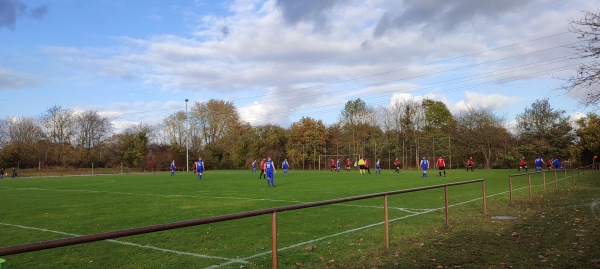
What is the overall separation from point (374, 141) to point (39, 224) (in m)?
58.8

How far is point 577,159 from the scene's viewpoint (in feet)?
191

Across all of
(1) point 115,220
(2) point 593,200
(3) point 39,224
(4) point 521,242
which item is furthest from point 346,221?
(2) point 593,200

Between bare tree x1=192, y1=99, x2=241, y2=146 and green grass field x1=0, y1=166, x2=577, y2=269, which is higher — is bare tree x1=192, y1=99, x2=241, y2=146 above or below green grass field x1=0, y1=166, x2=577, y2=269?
above

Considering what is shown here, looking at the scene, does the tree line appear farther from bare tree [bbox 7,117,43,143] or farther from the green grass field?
the green grass field

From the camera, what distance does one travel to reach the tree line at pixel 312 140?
59000 mm

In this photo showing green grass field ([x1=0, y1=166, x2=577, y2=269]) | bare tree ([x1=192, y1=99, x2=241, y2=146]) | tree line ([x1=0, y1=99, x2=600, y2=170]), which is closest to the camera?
green grass field ([x1=0, y1=166, x2=577, y2=269])

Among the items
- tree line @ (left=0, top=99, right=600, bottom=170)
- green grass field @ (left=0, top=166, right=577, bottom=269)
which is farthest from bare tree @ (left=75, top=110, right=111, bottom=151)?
green grass field @ (left=0, top=166, right=577, bottom=269)

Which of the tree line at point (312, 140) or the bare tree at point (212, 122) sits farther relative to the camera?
the bare tree at point (212, 122)

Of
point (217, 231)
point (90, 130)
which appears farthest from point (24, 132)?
point (217, 231)

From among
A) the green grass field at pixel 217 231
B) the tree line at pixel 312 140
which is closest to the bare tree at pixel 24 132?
the tree line at pixel 312 140

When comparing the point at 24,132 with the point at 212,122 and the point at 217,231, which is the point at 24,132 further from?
the point at 217,231

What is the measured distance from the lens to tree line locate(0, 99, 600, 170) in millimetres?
59000

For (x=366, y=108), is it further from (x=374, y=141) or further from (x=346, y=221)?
(x=346, y=221)

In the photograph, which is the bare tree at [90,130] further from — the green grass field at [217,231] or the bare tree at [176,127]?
the green grass field at [217,231]
